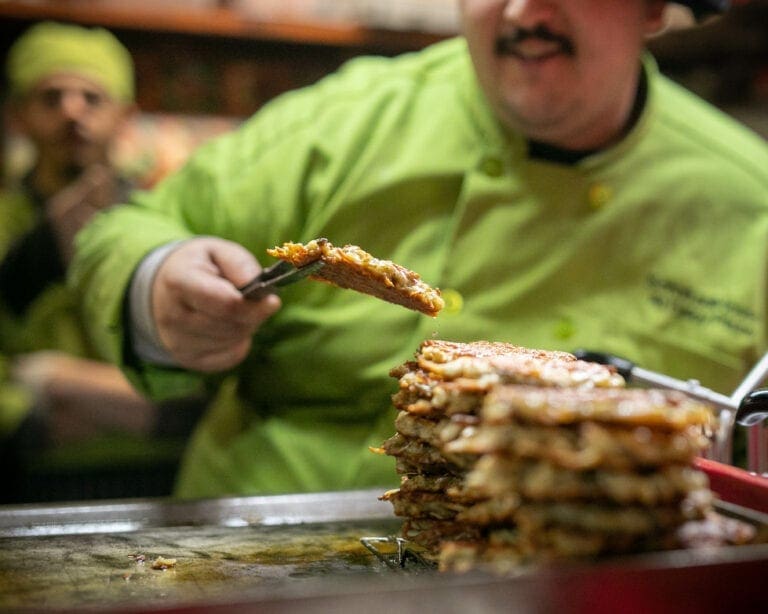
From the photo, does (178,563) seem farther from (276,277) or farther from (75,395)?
(75,395)

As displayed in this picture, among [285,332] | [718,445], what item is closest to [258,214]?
[285,332]

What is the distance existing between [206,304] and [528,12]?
1.06 metres

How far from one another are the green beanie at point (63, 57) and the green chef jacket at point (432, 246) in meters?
1.09

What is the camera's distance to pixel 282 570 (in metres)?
1.44

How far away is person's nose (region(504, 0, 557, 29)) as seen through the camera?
2.16 metres

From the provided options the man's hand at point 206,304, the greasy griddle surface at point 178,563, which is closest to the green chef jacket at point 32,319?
the man's hand at point 206,304

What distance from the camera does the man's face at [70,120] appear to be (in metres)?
3.31

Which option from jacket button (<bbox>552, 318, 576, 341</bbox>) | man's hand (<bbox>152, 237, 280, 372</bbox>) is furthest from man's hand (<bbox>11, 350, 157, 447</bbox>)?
jacket button (<bbox>552, 318, 576, 341</bbox>)

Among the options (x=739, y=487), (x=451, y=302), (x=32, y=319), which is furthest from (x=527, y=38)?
(x=32, y=319)

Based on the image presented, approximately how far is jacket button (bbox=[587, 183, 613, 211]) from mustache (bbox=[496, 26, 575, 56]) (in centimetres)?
37

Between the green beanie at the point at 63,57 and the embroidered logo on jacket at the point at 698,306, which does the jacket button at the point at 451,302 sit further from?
the green beanie at the point at 63,57

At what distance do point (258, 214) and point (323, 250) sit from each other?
921 mm

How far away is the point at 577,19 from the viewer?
7.27 feet

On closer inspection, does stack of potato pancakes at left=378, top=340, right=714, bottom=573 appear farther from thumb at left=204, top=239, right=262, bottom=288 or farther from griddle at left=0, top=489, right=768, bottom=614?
thumb at left=204, top=239, right=262, bottom=288
